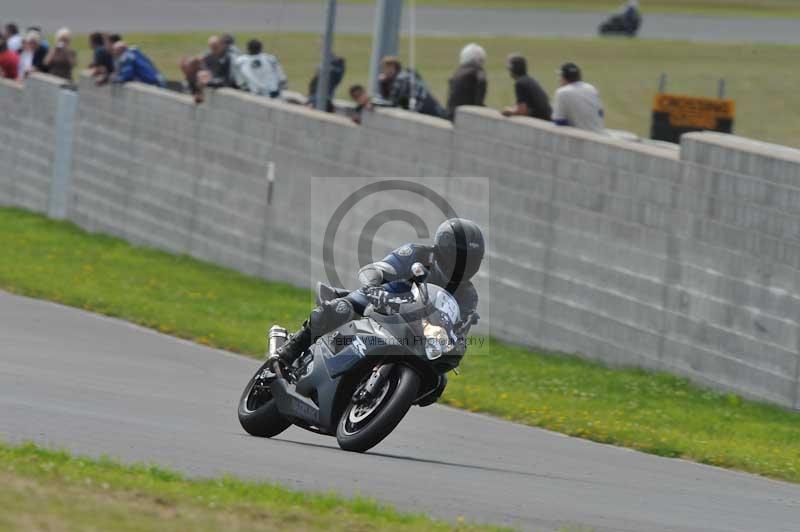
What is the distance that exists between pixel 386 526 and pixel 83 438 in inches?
104

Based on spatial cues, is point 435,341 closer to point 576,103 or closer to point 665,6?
point 576,103

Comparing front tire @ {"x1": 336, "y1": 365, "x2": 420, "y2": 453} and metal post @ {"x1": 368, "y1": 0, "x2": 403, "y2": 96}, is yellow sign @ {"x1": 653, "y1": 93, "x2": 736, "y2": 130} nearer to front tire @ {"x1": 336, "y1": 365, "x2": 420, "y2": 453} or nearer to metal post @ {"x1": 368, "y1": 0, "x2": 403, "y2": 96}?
metal post @ {"x1": 368, "y1": 0, "x2": 403, "y2": 96}

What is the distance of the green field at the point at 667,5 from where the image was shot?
177ft

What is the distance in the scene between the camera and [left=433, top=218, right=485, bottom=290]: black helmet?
10.1 meters

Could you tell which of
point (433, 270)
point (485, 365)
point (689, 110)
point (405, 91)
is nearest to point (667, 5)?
point (689, 110)

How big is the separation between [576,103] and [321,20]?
109 ft

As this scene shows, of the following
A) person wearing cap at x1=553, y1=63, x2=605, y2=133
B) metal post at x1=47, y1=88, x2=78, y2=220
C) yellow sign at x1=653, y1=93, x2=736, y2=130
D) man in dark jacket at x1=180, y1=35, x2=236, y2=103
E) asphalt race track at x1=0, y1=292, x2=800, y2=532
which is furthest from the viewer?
metal post at x1=47, y1=88, x2=78, y2=220

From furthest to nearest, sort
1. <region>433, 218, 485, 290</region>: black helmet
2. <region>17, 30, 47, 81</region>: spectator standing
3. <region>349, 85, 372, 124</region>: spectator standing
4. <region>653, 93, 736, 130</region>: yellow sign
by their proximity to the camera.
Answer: <region>17, 30, 47, 81</region>: spectator standing, <region>653, 93, 736, 130</region>: yellow sign, <region>349, 85, 372, 124</region>: spectator standing, <region>433, 218, 485, 290</region>: black helmet

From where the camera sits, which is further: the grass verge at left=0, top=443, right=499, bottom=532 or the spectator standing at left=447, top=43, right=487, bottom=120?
the spectator standing at left=447, top=43, right=487, bottom=120

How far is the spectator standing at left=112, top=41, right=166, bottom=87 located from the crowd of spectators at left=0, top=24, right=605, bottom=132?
0.02 metres

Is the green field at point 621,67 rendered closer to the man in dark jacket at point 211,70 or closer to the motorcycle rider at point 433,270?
the man in dark jacket at point 211,70

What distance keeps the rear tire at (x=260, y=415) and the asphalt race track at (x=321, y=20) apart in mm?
35109

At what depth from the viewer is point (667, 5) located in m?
56.4

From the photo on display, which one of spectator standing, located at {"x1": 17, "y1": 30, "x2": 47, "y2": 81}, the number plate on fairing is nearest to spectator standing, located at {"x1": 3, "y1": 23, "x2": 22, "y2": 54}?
spectator standing, located at {"x1": 17, "y1": 30, "x2": 47, "y2": 81}
